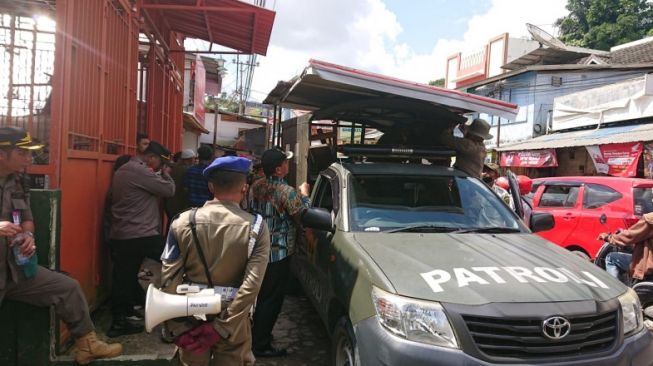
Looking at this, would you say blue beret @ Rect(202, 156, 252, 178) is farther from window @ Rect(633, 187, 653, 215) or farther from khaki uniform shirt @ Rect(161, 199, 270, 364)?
window @ Rect(633, 187, 653, 215)

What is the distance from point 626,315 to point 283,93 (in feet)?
16.8

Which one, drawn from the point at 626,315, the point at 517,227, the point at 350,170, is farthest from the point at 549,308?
the point at 350,170

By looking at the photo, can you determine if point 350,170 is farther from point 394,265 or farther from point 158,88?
point 158,88

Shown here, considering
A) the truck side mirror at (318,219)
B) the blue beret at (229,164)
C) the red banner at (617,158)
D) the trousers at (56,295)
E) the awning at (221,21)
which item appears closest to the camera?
the blue beret at (229,164)

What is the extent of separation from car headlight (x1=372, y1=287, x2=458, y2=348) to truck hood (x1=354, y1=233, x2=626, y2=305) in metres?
0.06

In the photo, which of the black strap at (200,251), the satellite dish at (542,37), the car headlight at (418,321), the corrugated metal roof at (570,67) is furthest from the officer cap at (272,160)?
the satellite dish at (542,37)

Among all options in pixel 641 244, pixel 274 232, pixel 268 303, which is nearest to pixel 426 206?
pixel 274 232

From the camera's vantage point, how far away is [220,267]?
2459 mm

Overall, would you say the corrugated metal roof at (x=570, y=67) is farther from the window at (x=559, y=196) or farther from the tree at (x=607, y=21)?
the window at (x=559, y=196)

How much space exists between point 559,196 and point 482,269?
628 centimetres

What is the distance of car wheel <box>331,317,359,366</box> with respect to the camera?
289 centimetres

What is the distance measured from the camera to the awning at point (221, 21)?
19.7ft

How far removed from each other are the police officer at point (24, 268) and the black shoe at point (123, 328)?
1.06 m

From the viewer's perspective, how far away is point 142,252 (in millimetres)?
4203
